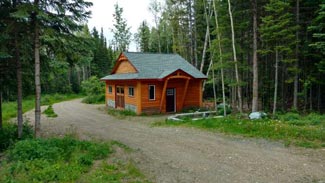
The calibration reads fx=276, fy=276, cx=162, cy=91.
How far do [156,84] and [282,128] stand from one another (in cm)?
1010

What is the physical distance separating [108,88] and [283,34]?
15726 millimetres

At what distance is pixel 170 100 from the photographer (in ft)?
65.7

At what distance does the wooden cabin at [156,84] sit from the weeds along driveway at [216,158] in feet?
23.2

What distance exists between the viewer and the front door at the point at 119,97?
71.6ft

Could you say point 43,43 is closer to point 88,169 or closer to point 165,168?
point 88,169

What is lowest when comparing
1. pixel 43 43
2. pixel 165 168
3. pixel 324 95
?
pixel 165 168

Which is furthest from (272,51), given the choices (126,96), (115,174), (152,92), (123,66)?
(123,66)

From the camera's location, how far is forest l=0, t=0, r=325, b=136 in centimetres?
948

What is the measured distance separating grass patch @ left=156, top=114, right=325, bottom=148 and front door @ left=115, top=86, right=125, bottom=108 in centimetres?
841

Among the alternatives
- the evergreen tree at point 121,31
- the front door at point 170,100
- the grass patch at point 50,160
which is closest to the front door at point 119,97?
the front door at point 170,100

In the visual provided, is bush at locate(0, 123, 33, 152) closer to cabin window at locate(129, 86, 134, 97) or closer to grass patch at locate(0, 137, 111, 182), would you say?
grass patch at locate(0, 137, 111, 182)

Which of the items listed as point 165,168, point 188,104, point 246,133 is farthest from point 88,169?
point 188,104

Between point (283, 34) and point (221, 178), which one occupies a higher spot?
point (283, 34)

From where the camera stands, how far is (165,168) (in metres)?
7.16
